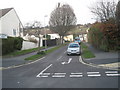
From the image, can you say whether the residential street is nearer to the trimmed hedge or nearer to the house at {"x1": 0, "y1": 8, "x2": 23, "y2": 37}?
the trimmed hedge

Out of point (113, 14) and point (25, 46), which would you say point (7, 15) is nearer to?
point (25, 46)

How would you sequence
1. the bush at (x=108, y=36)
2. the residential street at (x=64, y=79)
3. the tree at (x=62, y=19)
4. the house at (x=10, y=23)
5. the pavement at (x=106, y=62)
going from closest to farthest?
1. the residential street at (x=64, y=79)
2. the pavement at (x=106, y=62)
3. the bush at (x=108, y=36)
4. the house at (x=10, y=23)
5. the tree at (x=62, y=19)

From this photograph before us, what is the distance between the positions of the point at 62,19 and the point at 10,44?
28835mm

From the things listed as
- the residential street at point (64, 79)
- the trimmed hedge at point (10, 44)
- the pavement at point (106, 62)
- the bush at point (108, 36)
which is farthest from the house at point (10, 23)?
the residential street at point (64, 79)

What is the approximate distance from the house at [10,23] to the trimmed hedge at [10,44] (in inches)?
215

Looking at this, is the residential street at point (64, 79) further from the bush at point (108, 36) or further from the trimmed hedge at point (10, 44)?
the trimmed hedge at point (10, 44)

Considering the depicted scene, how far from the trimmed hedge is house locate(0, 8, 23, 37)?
546cm

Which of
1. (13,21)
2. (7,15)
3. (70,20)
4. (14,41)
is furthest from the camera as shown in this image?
(70,20)

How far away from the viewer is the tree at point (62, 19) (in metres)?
51.4

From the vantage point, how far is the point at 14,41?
26266 millimetres

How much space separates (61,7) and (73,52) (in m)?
32.6

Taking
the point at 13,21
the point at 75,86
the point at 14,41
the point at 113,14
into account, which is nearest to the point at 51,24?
the point at 13,21

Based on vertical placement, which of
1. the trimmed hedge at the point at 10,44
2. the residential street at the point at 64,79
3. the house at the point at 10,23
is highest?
the house at the point at 10,23

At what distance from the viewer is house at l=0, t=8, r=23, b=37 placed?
102 feet
